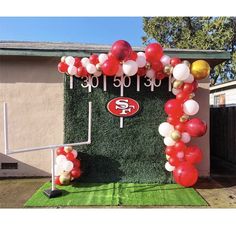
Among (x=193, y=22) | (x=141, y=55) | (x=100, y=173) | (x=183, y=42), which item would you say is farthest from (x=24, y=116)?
(x=193, y=22)

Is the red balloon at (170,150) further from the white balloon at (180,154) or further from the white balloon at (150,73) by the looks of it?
the white balloon at (150,73)

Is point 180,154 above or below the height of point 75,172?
above

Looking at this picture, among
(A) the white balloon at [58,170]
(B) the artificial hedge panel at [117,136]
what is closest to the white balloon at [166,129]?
(B) the artificial hedge panel at [117,136]

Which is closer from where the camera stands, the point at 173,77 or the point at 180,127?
the point at 180,127

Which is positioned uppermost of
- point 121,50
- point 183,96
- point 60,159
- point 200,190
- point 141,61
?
point 121,50

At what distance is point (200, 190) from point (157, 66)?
248 centimetres

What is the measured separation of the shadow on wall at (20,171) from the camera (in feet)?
18.9

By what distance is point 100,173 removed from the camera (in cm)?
518

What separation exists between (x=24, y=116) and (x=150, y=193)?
10.7 ft

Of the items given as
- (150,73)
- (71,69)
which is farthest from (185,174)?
(71,69)

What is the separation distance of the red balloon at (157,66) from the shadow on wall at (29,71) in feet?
7.23

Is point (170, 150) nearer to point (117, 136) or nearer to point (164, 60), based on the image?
point (117, 136)

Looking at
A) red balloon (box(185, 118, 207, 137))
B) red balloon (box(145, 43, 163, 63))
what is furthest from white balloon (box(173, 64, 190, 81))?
red balloon (box(185, 118, 207, 137))

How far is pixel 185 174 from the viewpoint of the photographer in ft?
15.0
